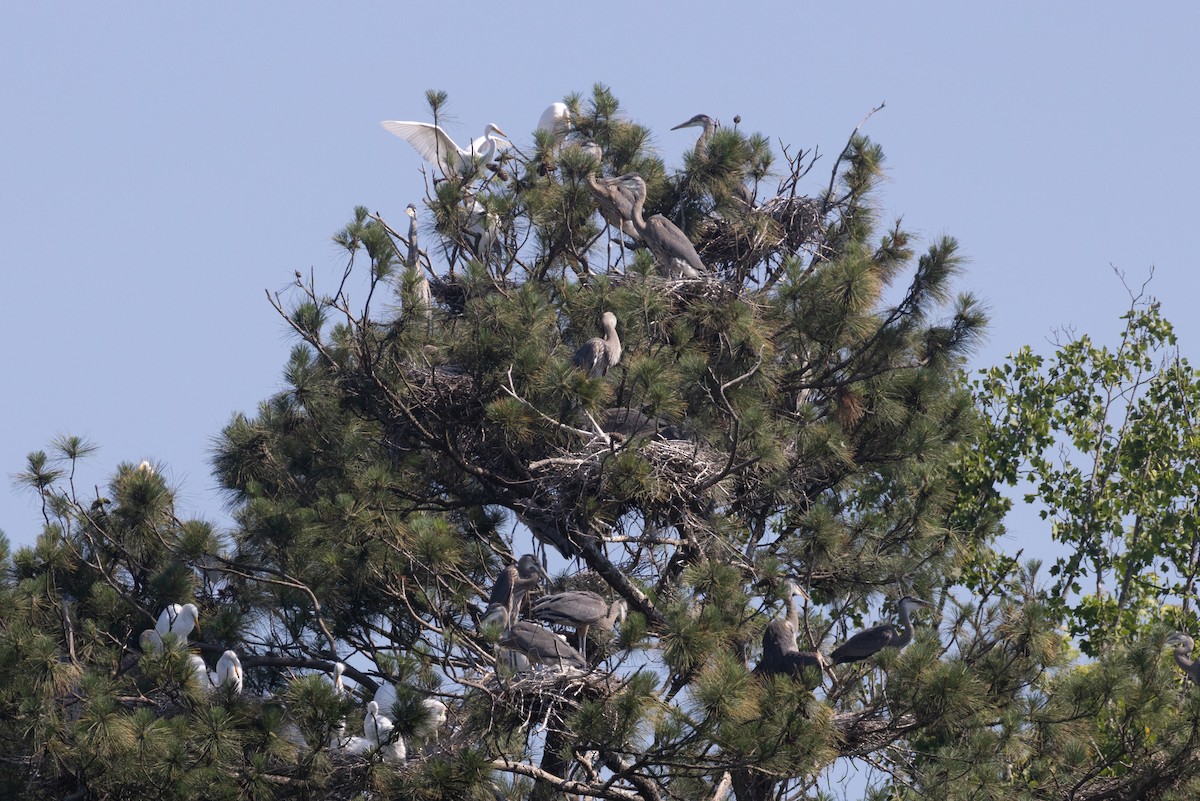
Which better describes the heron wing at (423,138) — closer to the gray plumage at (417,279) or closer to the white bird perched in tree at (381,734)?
the gray plumage at (417,279)

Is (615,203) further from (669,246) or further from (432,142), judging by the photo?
(432,142)

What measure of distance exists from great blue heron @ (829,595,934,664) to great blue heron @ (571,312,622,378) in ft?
6.39

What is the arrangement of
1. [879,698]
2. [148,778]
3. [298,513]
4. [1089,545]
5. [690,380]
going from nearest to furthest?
[148,778], [879,698], [690,380], [298,513], [1089,545]

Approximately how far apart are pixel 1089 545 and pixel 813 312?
391 centimetres

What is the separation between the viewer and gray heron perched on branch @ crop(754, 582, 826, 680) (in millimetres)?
9773

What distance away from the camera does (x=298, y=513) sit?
1115cm

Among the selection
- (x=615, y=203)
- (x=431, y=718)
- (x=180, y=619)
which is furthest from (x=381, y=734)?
(x=615, y=203)

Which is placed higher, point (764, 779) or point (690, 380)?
point (690, 380)

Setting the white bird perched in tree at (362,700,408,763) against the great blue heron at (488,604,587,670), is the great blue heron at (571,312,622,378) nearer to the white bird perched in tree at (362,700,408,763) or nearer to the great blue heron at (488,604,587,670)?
the great blue heron at (488,604,587,670)

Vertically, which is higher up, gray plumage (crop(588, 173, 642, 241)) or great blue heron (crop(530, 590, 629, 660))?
gray plumage (crop(588, 173, 642, 241))

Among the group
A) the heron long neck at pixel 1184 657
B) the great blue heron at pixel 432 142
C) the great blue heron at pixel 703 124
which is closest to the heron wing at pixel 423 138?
the great blue heron at pixel 432 142

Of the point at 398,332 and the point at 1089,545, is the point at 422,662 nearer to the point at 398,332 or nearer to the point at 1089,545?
the point at 398,332

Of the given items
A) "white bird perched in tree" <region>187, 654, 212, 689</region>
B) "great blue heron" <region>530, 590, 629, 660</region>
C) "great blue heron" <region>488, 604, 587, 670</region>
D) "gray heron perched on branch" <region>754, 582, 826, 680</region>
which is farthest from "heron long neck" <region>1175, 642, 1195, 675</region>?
"white bird perched in tree" <region>187, 654, 212, 689</region>

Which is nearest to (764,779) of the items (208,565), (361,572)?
(361,572)
